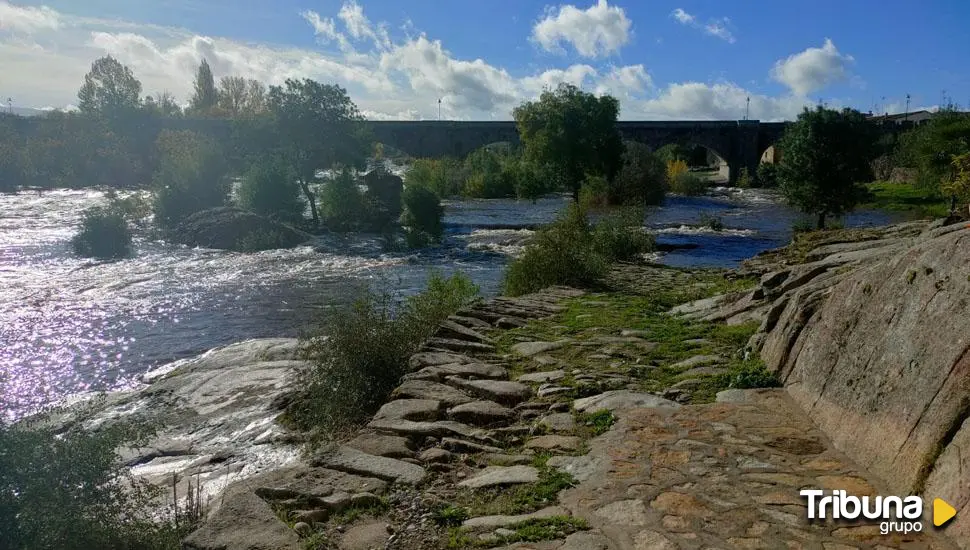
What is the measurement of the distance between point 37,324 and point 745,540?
17463 millimetres

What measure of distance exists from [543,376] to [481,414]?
103cm

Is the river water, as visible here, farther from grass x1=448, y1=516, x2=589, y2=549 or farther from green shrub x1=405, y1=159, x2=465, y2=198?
green shrub x1=405, y1=159, x2=465, y2=198

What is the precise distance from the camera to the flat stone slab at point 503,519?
3.72m

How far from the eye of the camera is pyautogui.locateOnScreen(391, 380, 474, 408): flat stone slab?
5.80 m

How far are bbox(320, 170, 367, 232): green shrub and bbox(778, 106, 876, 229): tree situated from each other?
61.8 ft

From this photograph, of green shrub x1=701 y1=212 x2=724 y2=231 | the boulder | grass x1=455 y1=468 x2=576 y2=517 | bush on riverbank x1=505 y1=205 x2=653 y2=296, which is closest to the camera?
grass x1=455 y1=468 x2=576 y2=517

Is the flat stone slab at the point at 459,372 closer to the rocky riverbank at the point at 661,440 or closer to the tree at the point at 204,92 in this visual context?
the rocky riverbank at the point at 661,440

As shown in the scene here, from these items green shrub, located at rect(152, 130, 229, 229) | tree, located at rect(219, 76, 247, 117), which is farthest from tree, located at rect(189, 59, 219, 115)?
green shrub, located at rect(152, 130, 229, 229)

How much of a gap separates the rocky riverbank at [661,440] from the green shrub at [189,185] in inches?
1126

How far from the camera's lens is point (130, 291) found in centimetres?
1959

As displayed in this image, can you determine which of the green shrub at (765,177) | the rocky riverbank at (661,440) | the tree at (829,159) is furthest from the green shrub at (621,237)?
the green shrub at (765,177)

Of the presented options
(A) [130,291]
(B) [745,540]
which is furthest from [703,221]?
(B) [745,540]

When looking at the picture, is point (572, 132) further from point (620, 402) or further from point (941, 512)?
point (941, 512)

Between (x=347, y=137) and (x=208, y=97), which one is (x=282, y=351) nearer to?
(x=347, y=137)
